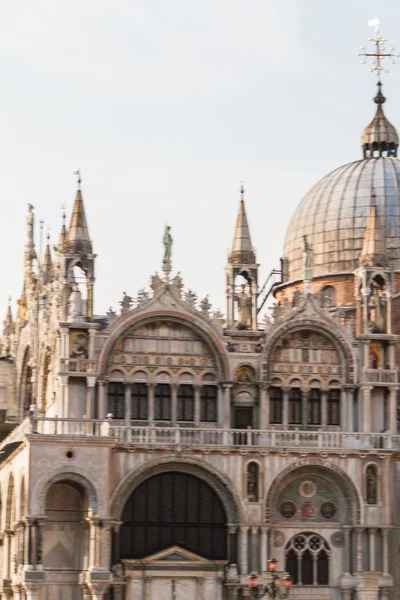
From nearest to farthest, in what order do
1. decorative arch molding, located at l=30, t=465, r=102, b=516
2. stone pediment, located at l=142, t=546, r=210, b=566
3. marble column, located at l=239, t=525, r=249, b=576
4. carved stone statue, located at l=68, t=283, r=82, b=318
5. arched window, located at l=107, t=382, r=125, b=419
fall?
decorative arch molding, located at l=30, t=465, r=102, b=516, stone pediment, located at l=142, t=546, r=210, b=566, marble column, located at l=239, t=525, r=249, b=576, carved stone statue, located at l=68, t=283, r=82, b=318, arched window, located at l=107, t=382, r=125, b=419

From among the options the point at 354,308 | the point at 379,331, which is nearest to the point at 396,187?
the point at 354,308

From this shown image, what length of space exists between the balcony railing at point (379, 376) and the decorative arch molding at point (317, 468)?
12.7ft

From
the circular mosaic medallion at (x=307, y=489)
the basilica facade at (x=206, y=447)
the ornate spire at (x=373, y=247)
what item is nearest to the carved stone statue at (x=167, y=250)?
the basilica facade at (x=206, y=447)

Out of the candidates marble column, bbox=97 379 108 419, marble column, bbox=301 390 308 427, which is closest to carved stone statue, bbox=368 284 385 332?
marble column, bbox=301 390 308 427

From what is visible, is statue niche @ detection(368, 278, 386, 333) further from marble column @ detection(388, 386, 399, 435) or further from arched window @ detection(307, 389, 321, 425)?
arched window @ detection(307, 389, 321, 425)

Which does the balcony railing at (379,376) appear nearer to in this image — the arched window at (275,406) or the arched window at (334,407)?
the arched window at (334,407)

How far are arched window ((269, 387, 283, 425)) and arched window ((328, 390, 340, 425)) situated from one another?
179 cm

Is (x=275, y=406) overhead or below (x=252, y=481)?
overhead

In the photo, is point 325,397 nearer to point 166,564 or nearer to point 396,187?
point 166,564

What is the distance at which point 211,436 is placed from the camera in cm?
6350

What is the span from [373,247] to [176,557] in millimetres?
13893

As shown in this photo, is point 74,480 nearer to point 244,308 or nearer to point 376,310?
point 244,308

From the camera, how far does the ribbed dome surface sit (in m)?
76.1

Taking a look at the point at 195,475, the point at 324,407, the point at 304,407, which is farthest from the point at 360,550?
the point at 195,475
